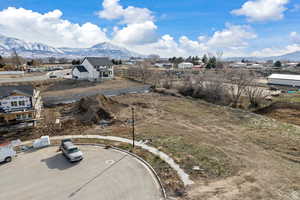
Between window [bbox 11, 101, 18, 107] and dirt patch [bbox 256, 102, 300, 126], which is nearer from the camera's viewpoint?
window [bbox 11, 101, 18, 107]

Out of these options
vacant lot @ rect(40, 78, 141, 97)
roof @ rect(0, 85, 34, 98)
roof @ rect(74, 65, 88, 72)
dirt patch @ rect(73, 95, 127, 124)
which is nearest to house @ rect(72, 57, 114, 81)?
roof @ rect(74, 65, 88, 72)

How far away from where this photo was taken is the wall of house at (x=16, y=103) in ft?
72.7

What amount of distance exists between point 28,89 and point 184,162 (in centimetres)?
2342

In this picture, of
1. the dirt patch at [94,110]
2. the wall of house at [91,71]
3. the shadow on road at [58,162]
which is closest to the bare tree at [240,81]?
the dirt patch at [94,110]

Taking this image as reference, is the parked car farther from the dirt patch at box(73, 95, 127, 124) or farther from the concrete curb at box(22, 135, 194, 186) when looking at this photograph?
the dirt patch at box(73, 95, 127, 124)

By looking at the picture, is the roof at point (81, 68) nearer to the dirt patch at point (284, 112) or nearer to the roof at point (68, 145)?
the roof at point (68, 145)

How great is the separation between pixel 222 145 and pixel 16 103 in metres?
26.0

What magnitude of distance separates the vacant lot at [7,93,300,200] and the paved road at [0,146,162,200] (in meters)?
3.42

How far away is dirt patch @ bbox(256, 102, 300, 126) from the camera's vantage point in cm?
2972

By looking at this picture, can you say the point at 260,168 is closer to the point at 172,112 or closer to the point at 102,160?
the point at 102,160

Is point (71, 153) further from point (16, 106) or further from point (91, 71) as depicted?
point (91, 71)

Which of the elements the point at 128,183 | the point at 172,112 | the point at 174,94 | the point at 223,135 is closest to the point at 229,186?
the point at 128,183

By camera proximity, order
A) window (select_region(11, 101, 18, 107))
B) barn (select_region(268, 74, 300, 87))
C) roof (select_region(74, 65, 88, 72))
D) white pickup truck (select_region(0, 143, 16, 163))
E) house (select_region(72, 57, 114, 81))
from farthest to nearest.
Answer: barn (select_region(268, 74, 300, 87)) → roof (select_region(74, 65, 88, 72)) → house (select_region(72, 57, 114, 81)) → window (select_region(11, 101, 18, 107)) → white pickup truck (select_region(0, 143, 16, 163))

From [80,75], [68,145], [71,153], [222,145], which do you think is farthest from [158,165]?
[80,75]
